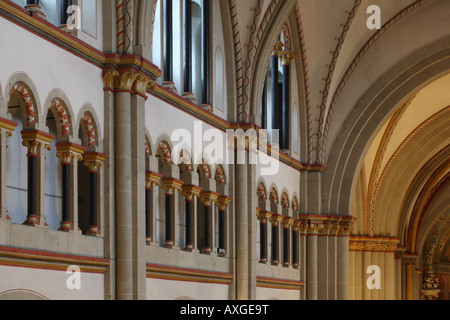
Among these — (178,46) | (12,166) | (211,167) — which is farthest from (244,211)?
(12,166)

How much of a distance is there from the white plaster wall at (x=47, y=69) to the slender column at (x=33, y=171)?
0.40m

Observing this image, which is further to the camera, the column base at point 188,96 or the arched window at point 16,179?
the column base at point 188,96

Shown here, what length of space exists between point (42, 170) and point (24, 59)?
1.41 metres

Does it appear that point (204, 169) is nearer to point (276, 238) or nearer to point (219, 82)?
point (219, 82)

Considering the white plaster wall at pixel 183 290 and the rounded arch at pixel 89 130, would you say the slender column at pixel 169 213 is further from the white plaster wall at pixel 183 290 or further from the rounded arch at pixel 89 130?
the rounded arch at pixel 89 130

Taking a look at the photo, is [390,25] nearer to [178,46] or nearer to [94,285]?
[178,46]

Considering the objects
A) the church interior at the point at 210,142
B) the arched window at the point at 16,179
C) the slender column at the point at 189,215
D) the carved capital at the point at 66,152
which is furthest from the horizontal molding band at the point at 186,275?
the arched window at the point at 16,179

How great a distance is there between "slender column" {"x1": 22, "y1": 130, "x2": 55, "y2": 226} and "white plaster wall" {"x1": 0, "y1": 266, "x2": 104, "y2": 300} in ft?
2.16

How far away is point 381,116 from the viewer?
77.3 feet

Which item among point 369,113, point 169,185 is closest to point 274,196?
point 369,113

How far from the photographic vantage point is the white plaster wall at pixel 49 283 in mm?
10546

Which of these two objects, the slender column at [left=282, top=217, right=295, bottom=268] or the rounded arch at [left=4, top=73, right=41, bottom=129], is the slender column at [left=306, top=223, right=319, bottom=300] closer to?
the slender column at [left=282, top=217, right=295, bottom=268]

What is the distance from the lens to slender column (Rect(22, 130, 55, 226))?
1120cm
